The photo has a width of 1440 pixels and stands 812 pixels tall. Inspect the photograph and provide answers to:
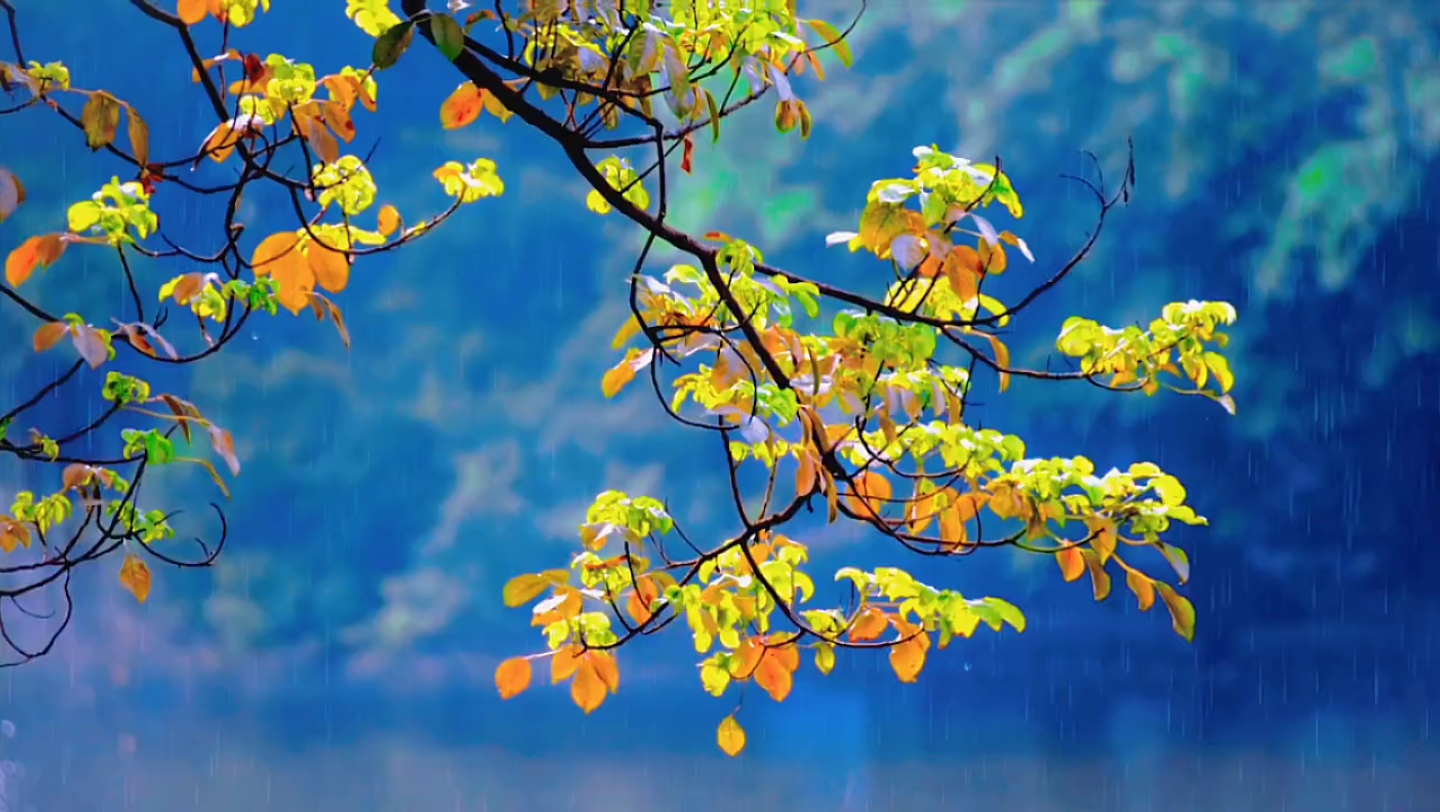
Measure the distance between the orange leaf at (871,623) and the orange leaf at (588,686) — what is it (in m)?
Result: 0.30

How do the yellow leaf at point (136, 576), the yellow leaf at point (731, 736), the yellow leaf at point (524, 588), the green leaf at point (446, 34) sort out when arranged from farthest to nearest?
the yellow leaf at point (136, 576) → the yellow leaf at point (731, 736) → the yellow leaf at point (524, 588) → the green leaf at point (446, 34)

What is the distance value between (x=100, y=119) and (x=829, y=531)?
2448 mm

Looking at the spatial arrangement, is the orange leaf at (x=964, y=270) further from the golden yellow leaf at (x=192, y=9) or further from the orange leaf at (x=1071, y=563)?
the golden yellow leaf at (x=192, y=9)

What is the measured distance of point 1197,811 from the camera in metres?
3.47

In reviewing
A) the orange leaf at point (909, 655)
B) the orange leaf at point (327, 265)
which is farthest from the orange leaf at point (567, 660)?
the orange leaf at point (327, 265)

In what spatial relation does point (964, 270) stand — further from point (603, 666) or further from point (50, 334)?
point (50, 334)

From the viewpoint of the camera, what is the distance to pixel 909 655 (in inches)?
62.7

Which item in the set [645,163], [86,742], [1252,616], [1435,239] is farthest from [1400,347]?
[86,742]

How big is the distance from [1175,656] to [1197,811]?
15.1 inches

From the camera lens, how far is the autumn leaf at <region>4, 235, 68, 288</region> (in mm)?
1368

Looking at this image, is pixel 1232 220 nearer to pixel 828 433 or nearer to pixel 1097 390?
pixel 1097 390

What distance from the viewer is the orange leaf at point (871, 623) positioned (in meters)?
1.62

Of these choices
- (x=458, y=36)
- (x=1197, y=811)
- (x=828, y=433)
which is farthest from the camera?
(x=1197, y=811)

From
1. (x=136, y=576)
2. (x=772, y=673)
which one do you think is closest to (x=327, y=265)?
(x=136, y=576)
